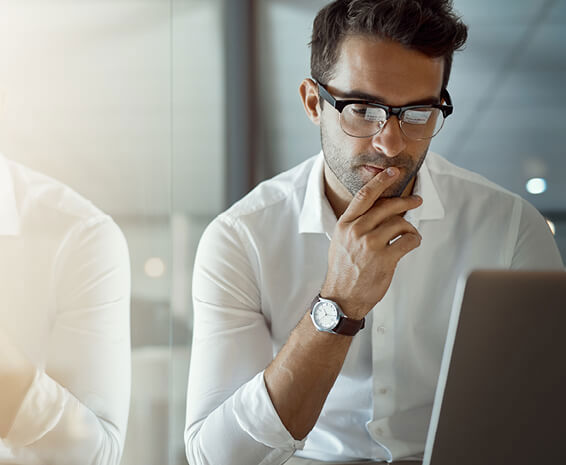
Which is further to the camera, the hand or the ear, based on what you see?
the ear

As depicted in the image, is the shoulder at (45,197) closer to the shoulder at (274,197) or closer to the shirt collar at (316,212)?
the shoulder at (274,197)

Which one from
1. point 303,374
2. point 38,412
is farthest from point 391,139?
point 38,412

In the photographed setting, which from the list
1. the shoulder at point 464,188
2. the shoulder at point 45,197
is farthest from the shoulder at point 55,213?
the shoulder at point 464,188

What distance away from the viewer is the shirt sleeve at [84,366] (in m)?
0.97

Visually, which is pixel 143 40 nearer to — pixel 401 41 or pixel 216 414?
pixel 401 41

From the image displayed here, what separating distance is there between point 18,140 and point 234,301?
1.93 feet

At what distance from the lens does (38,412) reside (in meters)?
0.95

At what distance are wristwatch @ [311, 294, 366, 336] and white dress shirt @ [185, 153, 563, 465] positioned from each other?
226mm

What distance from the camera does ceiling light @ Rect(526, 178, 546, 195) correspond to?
185 centimetres

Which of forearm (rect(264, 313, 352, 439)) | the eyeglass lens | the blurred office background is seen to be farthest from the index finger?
the blurred office background

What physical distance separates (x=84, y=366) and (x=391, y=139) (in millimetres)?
749

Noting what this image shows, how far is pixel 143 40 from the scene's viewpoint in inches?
55.1

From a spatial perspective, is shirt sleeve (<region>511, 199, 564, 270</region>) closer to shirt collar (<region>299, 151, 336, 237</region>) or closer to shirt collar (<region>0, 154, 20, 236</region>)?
shirt collar (<region>299, 151, 336, 237</region>)

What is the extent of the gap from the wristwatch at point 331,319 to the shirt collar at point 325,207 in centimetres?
30
